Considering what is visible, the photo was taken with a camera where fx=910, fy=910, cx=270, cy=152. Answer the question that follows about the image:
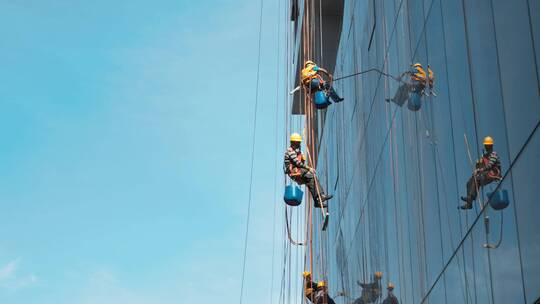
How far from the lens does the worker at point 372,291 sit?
20656 mm

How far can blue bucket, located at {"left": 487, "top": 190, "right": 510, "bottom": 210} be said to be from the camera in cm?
1132

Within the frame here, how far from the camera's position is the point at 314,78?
18859 mm

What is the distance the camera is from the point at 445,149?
46.6ft

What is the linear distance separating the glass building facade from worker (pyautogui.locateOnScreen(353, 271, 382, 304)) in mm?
261

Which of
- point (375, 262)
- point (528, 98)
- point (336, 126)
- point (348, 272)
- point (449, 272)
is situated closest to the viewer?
point (528, 98)

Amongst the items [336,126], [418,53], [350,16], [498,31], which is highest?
[350,16]

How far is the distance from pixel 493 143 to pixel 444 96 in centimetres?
280

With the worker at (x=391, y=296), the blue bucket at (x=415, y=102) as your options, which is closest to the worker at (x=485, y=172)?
the blue bucket at (x=415, y=102)

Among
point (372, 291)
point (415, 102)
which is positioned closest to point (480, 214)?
point (415, 102)

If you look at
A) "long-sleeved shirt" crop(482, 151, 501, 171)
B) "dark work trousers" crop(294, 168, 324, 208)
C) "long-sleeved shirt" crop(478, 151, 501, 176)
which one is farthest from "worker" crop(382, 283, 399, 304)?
"long-sleeved shirt" crop(482, 151, 501, 171)

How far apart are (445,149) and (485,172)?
218cm

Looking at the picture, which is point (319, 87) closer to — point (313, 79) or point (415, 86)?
point (313, 79)

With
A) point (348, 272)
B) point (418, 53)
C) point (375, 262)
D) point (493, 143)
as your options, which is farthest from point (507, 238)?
point (348, 272)

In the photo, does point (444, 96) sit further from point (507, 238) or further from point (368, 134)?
point (368, 134)
